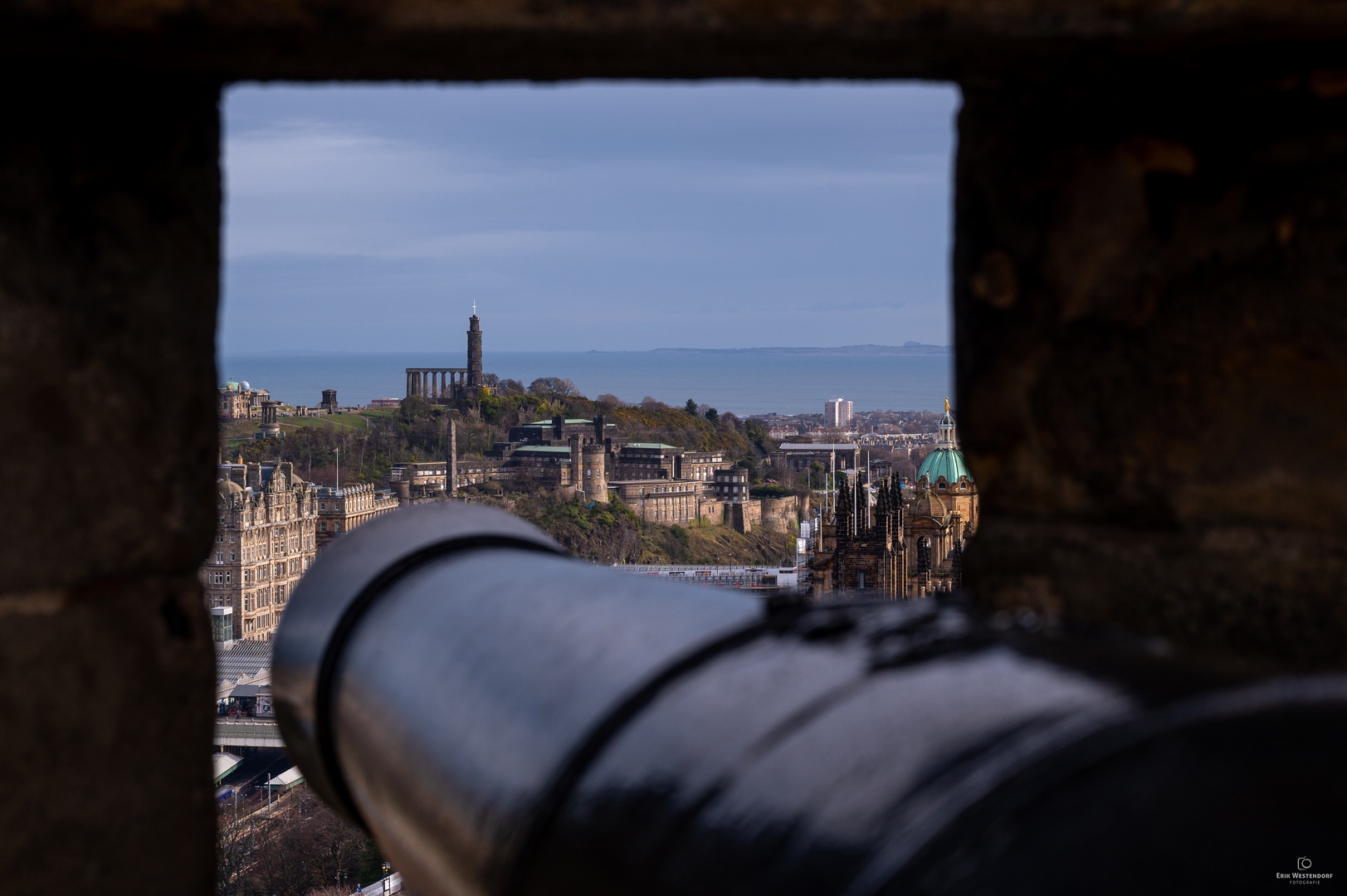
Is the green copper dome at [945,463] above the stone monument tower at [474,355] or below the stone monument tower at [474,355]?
below

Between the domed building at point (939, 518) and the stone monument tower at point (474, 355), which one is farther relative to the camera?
the stone monument tower at point (474, 355)

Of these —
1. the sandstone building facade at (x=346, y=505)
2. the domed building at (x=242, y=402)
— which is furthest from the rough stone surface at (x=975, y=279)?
the domed building at (x=242, y=402)

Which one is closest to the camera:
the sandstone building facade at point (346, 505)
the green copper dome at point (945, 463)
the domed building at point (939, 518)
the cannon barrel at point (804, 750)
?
the cannon barrel at point (804, 750)

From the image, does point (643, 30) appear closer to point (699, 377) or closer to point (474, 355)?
point (474, 355)

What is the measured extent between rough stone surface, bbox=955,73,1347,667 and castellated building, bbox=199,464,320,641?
30.6 meters

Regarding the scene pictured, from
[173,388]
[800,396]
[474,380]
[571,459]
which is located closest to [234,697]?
[571,459]

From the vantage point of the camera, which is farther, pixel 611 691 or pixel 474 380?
pixel 474 380

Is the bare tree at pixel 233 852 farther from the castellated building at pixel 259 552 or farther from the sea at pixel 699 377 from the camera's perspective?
the sea at pixel 699 377

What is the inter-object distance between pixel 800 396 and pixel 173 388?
3166 inches

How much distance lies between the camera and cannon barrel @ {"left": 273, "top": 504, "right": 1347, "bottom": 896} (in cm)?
46

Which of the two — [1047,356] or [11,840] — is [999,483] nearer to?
[1047,356]

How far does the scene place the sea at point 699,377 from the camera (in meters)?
67.2

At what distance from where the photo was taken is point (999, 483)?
42.6 inches

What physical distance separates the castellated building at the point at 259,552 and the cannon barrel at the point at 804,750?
3069cm
